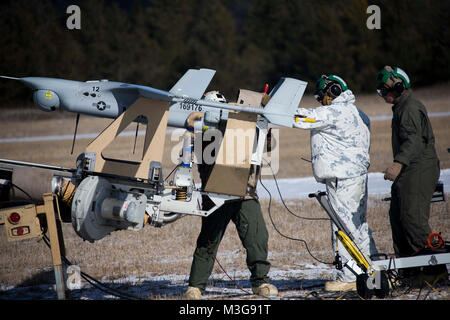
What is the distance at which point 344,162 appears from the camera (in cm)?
688

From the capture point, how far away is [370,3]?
1398 inches

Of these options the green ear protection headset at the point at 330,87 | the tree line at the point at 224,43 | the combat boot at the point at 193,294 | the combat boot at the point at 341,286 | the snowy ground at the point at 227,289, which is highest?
the tree line at the point at 224,43

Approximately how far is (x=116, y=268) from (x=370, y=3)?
98.5 feet

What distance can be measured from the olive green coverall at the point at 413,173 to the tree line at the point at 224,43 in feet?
96.6

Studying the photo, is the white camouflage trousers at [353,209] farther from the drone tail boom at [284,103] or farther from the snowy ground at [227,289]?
the drone tail boom at [284,103]

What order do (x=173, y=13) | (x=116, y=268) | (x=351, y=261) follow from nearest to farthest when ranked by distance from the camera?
(x=351, y=261)
(x=116, y=268)
(x=173, y=13)

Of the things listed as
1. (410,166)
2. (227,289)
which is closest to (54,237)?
(227,289)

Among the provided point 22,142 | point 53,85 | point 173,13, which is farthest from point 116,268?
point 173,13

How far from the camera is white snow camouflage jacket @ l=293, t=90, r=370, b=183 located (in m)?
6.86

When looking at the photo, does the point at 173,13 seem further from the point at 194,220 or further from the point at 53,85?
the point at 53,85

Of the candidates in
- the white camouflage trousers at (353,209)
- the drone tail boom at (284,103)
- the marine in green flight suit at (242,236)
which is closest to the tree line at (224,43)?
the marine in green flight suit at (242,236)

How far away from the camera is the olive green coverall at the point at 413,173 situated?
6578mm

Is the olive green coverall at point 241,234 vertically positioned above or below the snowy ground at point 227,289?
above

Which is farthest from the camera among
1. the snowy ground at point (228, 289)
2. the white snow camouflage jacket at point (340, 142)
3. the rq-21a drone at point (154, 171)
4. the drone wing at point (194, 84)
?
the drone wing at point (194, 84)
